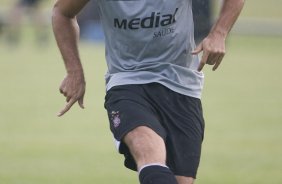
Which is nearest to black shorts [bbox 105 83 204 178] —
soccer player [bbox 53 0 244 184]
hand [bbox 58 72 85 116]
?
soccer player [bbox 53 0 244 184]

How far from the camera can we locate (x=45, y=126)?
49.8ft

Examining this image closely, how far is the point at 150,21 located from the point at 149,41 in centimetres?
13

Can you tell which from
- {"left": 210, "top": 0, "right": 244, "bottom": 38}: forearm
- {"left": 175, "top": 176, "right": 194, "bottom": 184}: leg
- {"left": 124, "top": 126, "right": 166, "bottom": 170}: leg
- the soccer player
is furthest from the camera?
{"left": 175, "top": 176, "right": 194, "bottom": 184}: leg

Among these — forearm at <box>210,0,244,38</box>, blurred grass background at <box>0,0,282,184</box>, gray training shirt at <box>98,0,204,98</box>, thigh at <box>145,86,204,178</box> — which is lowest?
blurred grass background at <box>0,0,282,184</box>

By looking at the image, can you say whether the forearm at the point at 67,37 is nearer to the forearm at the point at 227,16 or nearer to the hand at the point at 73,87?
the hand at the point at 73,87

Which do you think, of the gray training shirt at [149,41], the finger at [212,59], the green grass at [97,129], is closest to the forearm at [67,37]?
the gray training shirt at [149,41]

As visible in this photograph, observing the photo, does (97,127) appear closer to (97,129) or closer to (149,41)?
(97,129)

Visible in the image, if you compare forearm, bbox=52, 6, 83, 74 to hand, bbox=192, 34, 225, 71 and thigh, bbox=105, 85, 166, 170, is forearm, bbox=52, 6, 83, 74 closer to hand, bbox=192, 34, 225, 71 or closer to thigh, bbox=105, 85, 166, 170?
thigh, bbox=105, 85, 166, 170

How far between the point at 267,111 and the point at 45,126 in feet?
13.0

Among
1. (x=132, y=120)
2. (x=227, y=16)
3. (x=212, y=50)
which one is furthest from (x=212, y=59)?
(x=132, y=120)

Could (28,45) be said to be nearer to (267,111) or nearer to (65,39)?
(267,111)

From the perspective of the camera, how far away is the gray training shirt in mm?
6703

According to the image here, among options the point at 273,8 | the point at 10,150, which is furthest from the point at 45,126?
the point at 273,8

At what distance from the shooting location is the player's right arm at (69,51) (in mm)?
6918
